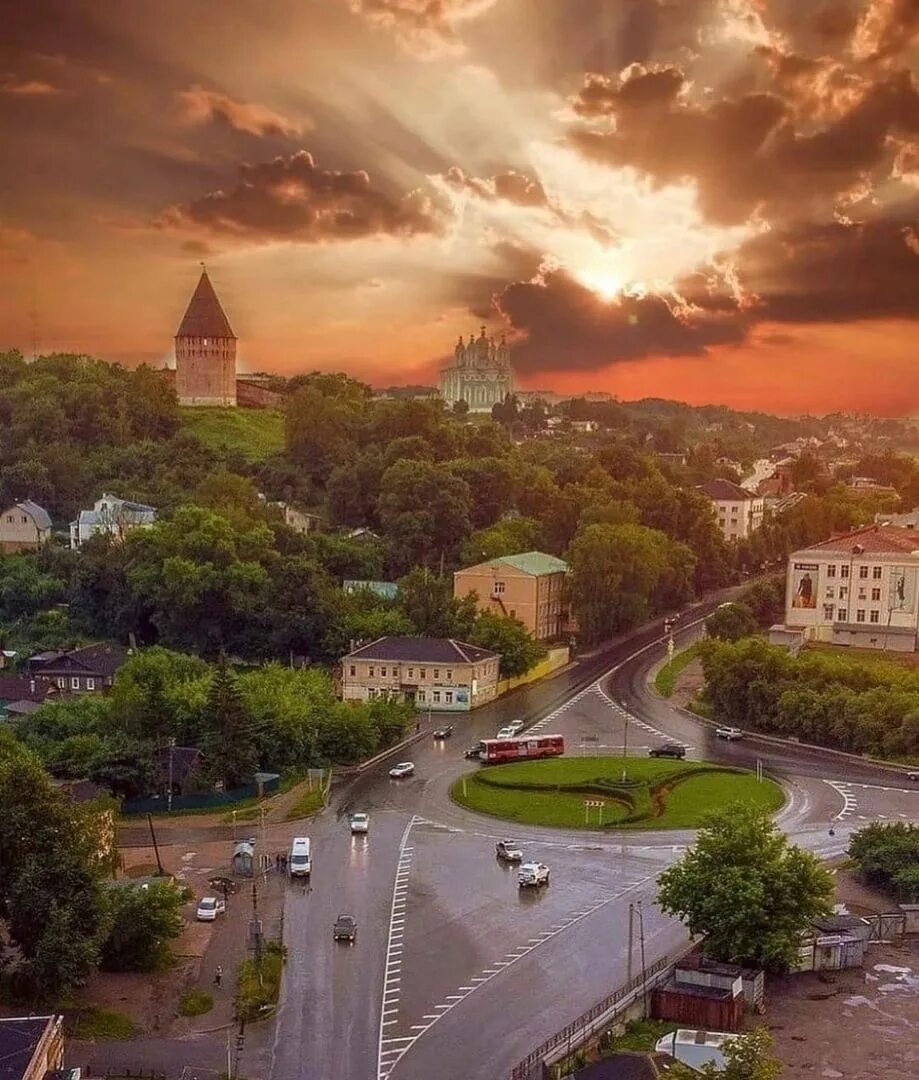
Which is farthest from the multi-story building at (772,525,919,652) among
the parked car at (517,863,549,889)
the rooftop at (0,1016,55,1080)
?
the rooftop at (0,1016,55,1080)

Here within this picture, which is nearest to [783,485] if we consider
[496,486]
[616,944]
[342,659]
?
[496,486]

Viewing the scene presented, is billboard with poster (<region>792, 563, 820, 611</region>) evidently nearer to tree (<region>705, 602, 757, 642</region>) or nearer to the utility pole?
tree (<region>705, 602, 757, 642</region>)

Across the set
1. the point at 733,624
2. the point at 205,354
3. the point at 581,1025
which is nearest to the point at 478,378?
the point at 205,354

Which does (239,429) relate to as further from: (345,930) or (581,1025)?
(581,1025)

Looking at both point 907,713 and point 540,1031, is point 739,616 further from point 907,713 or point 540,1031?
point 540,1031

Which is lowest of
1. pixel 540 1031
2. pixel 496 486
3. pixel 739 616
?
pixel 540 1031

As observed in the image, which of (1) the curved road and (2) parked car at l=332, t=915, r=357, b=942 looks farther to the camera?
(2) parked car at l=332, t=915, r=357, b=942

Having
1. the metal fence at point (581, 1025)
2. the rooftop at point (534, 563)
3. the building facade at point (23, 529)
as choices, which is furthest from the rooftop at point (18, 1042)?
the building facade at point (23, 529)
